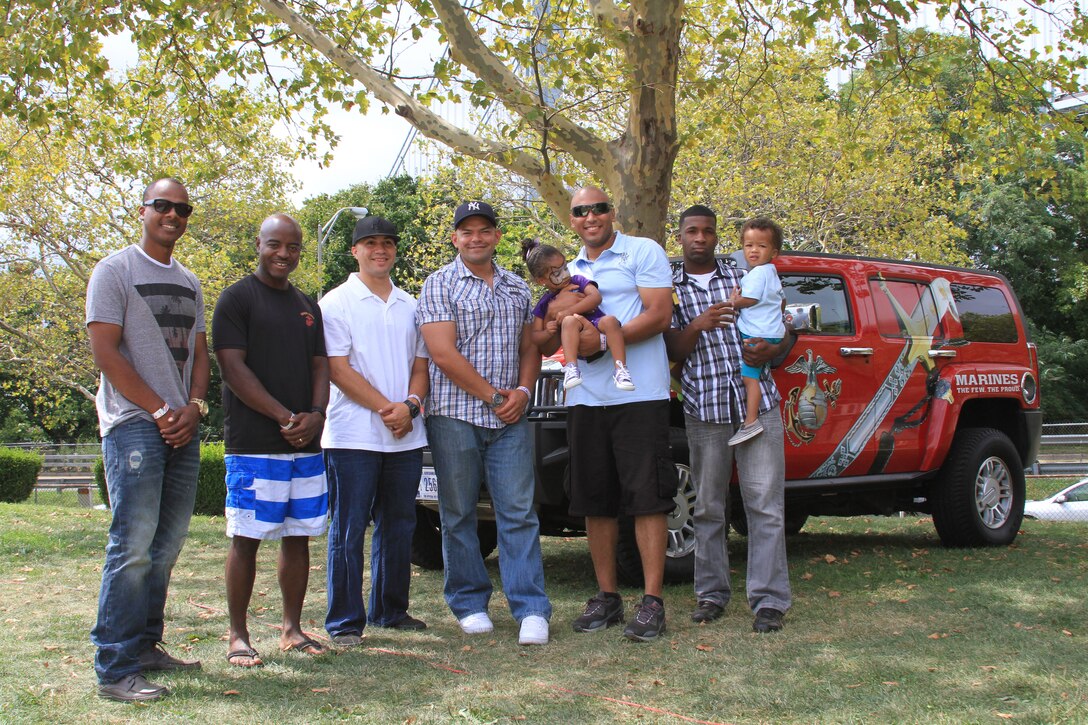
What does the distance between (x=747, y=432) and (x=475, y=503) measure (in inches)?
57.3

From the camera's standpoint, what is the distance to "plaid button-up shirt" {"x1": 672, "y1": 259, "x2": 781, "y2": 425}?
5273 mm

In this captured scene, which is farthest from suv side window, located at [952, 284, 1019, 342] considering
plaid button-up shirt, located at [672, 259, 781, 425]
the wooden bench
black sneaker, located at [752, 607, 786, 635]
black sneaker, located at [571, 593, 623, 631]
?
the wooden bench

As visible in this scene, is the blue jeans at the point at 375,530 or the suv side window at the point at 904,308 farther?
the suv side window at the point at 904,308

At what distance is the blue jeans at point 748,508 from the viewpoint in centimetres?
521

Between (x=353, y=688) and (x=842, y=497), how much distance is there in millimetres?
4451

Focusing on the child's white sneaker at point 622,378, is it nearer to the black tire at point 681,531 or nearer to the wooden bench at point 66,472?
the black tire at point 681,531

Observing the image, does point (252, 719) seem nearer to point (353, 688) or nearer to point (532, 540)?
point (353, 688)

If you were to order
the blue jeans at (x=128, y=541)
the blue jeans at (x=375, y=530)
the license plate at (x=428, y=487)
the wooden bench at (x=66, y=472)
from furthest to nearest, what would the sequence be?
the wooden bench at (x=66, y=472) < the license plate at (x=428, y=487) < the blue jeans at (x=375, y=530) < the blue jeans at (x=128, y=541)

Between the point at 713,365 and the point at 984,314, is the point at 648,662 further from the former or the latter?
the point at 984,314

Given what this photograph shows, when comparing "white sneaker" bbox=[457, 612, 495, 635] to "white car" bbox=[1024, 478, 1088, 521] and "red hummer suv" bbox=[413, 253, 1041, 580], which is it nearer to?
"red hummer suv" bbox=[413, 253, 1041, 580]

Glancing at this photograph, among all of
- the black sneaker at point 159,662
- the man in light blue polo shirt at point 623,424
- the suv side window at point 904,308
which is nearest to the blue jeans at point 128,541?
the black sneaker at point 159,662

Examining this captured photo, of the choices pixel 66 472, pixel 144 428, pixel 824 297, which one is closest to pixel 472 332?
pixel 144 428

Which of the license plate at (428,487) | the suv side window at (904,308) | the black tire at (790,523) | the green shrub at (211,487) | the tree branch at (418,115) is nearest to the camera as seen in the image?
the license plate at (428,487)

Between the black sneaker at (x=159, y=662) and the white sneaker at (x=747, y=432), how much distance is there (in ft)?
9.17
